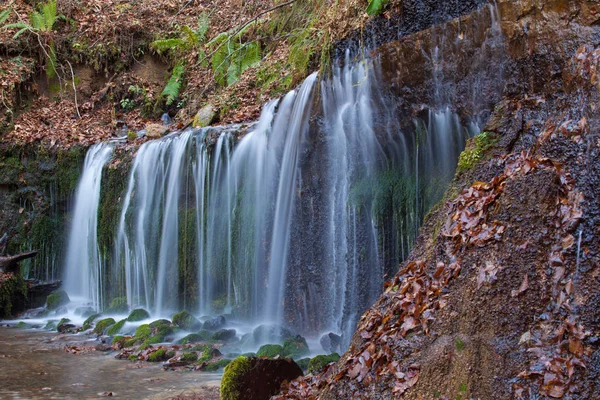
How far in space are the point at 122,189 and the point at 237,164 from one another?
3.60 meters

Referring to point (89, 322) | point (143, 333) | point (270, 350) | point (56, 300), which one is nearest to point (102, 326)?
point (89, 322)

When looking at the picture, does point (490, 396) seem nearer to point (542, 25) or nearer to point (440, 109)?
point (542, 25)

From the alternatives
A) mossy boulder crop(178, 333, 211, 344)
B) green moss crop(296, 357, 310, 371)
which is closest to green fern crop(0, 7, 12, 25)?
mossy boulder crop(178, 333, 211, 344)

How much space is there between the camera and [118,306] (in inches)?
457

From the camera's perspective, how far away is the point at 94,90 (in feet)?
57.7

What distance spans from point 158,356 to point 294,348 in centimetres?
174

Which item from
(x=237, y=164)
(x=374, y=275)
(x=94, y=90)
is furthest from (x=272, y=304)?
(x=94, y=90)

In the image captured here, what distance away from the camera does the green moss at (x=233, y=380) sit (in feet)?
15.0

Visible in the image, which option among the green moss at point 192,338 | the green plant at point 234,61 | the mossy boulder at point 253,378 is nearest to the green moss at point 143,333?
A: the green moss at point 192,338

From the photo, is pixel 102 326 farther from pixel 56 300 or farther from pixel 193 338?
pixel 56 300

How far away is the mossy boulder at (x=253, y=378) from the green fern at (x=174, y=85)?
40.4 ft

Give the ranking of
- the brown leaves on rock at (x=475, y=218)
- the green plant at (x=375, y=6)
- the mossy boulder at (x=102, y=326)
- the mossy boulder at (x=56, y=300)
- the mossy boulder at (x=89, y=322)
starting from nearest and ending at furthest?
the brown leaves on rock at (x=475, y=218), the green plant at (x=375, y=6), the mossy boulder at (x=102, y=326), the mossy boulder at (x=89, y=322), the mossy boulder at (x=56, y=300)

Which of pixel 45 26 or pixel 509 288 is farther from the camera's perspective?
pixel 45 26

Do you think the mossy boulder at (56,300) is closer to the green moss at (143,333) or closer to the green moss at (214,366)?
the green moss at (143,333)
